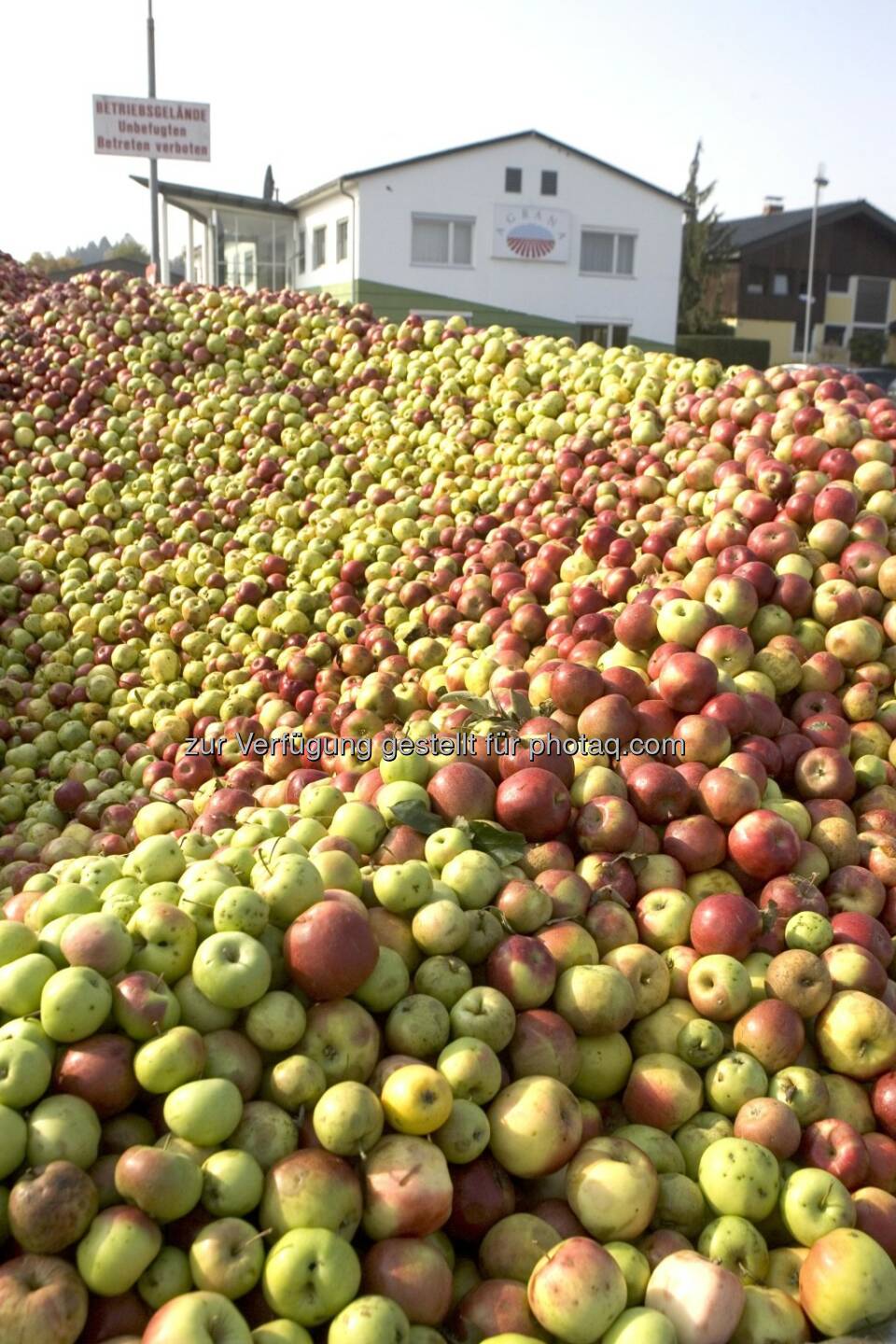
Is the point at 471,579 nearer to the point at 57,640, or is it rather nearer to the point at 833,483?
the point at 833,483

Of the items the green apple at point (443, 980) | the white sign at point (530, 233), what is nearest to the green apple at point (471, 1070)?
the green apple at point (443, 980)

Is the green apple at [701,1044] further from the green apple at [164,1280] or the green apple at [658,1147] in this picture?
the green apple at [164,1280]

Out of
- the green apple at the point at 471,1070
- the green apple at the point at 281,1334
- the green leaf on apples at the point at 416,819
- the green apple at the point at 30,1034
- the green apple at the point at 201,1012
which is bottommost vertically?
A: the green apple at the point at 281,1334

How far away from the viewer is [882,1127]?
8.57 feet

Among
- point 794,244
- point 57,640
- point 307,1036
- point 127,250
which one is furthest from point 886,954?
point 127,250

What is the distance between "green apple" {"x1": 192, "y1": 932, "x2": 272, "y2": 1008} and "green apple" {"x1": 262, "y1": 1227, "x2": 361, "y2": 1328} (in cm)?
52

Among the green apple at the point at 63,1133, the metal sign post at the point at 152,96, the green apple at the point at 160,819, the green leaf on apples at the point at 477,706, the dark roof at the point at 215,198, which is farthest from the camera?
the dark roof at the point at 215,198

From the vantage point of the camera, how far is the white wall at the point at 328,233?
29.0 meters

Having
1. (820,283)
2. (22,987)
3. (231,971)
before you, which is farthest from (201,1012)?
(820,283)

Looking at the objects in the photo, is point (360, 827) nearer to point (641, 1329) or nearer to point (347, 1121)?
point (347, 1121)

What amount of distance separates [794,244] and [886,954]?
50.2 meters

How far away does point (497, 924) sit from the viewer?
2.68 metres

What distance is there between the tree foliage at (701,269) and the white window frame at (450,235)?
485 inches

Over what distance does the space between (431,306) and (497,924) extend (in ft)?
96.1
